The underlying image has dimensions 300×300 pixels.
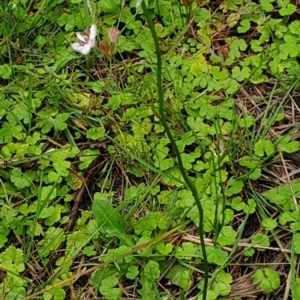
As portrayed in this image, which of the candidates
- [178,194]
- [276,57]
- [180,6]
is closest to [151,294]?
[178,194]

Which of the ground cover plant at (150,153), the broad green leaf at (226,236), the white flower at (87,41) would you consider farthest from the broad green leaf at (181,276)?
the white flower at (87,41)

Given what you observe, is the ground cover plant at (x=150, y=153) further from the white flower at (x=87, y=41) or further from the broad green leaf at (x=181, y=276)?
the white flower at (x=87, y=41)

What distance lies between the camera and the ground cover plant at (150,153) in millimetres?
2070

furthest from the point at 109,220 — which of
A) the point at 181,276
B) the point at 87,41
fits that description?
the point at 87,41

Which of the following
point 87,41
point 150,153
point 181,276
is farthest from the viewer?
point 150,153

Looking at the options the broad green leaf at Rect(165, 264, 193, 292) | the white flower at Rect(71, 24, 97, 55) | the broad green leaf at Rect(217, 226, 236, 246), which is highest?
the white flower at Rect(71, 24, 97, 55)

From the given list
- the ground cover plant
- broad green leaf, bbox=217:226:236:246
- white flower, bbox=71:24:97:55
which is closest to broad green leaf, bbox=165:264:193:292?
the ground cover plant

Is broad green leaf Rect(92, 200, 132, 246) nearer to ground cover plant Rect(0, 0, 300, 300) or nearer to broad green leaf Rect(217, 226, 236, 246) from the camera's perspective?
ground cover plant Rect(0, 0, 300, 300)

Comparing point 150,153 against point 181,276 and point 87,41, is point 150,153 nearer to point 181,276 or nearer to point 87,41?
point 181,276

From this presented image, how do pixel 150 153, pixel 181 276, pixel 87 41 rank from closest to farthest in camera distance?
pixel 87 41 < pixel 181 276 < pixel 150 153

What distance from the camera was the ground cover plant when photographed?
2.07m

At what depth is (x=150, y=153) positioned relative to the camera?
232cm

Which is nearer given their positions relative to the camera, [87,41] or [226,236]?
[87,41]

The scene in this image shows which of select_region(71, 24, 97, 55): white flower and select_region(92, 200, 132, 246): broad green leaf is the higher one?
select_region(71, 24, 97, 55): white flower
